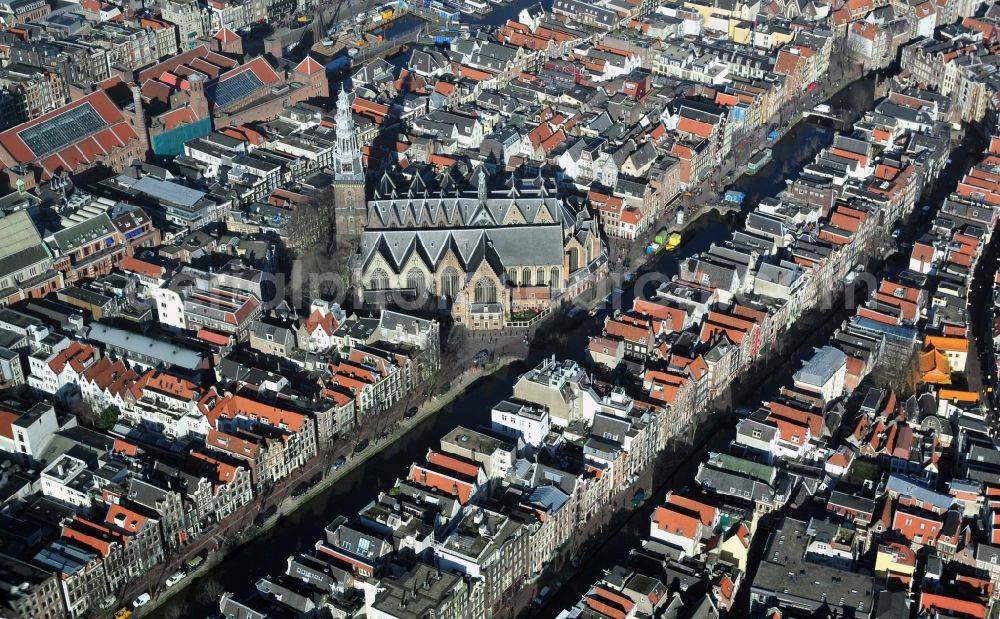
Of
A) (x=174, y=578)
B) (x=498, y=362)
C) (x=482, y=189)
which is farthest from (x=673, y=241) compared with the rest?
(x=174, y=578)

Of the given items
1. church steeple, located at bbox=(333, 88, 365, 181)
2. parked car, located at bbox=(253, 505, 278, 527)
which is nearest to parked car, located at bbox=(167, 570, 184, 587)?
parked car, located at bbox=(253, 505, 278, 527)

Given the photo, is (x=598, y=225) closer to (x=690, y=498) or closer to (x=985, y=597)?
(x=690, y=498)

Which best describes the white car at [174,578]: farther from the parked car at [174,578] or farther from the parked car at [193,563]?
the parked car at [193,563]

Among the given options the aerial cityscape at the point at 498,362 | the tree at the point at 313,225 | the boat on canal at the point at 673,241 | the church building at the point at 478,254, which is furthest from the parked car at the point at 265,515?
the boat on canal at the point at 673,241

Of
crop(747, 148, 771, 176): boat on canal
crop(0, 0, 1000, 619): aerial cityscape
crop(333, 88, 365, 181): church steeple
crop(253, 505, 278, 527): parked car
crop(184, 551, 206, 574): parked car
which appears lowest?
crop(184, 551, 206, 574): parked car

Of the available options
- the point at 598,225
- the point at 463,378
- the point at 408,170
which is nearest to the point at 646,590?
the point at 463,378

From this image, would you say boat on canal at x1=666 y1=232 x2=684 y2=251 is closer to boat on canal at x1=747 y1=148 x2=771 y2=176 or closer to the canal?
the canal
